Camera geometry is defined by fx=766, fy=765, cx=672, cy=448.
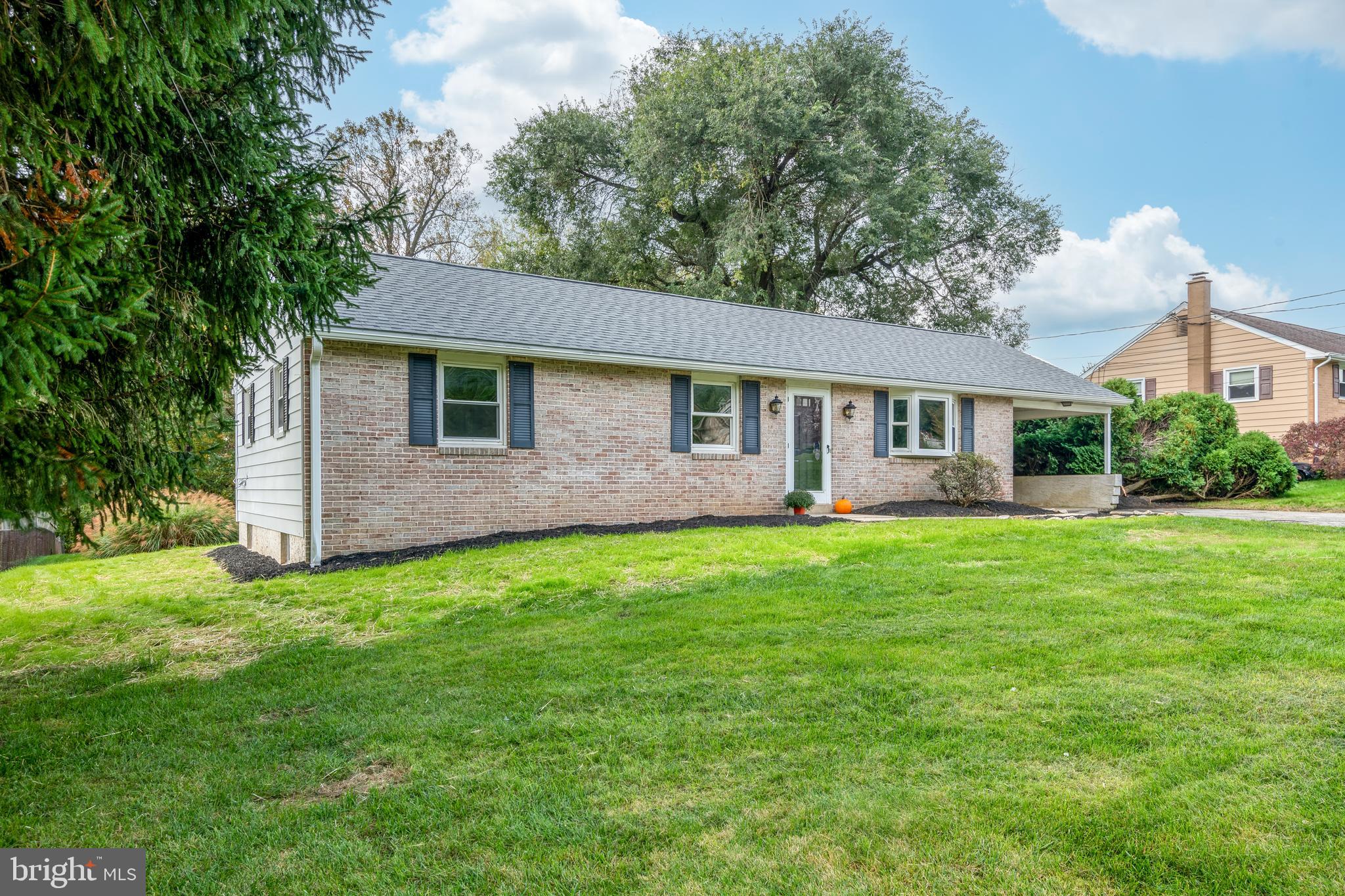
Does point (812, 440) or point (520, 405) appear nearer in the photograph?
point (520, 405)

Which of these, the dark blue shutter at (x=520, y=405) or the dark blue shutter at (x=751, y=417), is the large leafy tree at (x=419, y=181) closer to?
the dark blue shutter at (x=520, y=405)

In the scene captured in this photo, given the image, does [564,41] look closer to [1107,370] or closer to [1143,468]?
[1143,468]

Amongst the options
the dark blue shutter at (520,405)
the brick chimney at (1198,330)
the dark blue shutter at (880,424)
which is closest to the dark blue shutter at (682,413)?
the dark blue shutter at (520,405)

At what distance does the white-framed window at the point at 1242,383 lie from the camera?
22.4 m

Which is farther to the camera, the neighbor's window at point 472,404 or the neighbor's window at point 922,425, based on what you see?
the neighbor's window at point 922,425

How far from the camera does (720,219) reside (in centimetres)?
2472

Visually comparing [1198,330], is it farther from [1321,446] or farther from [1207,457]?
[1207,457]

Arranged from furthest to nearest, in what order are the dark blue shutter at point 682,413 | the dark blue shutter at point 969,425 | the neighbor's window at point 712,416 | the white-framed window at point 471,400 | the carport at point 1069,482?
the carport at point 1069,482
the dark blue shutter at point 969,425
the neighbor's window at point 712,416
the dark blue shutter at point 682,413
the white-framed window at point 471,400

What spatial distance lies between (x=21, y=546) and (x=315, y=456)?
10.1 metres

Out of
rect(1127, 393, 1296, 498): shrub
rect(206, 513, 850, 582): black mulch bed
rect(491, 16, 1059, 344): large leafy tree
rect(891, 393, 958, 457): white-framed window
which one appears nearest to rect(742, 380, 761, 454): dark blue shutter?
rect(206, 513, 850, 582): black mulch bed

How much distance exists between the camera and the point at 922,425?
Result: 594 inches

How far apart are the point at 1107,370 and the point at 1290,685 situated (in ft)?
85.1

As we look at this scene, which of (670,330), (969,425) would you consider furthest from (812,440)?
(969,425)

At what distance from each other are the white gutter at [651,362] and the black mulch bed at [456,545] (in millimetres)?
2451
